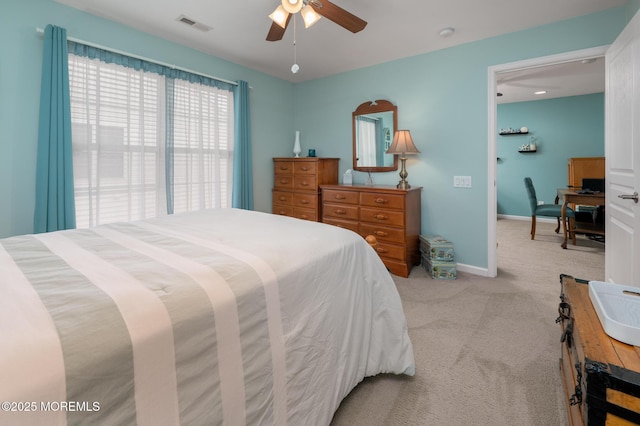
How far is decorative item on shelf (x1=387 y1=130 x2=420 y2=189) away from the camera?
3.51 metres

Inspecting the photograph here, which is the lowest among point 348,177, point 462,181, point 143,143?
point 462,181

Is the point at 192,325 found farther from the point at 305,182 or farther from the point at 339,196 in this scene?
the point at 305,182

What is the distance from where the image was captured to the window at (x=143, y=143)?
8.73ft

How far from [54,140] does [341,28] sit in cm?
269

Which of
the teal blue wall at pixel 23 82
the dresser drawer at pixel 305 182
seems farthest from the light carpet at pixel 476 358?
the teal blue wall at pixel 23 82

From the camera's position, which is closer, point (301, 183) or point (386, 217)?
point (386, 217)

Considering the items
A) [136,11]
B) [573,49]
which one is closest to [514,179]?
[573,49]

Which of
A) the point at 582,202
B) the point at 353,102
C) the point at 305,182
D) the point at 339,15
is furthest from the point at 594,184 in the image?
the point at 339,15

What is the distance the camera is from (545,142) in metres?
6.43

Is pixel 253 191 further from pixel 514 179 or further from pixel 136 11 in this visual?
pixel 514 179

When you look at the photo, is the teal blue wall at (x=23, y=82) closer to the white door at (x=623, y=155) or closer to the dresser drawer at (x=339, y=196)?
the dresser drawer at (x=339, y=196)

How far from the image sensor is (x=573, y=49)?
9.06 ft

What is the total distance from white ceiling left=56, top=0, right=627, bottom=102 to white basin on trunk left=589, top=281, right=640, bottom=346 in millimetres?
2415

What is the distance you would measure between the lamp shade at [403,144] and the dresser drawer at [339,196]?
2.30ft
